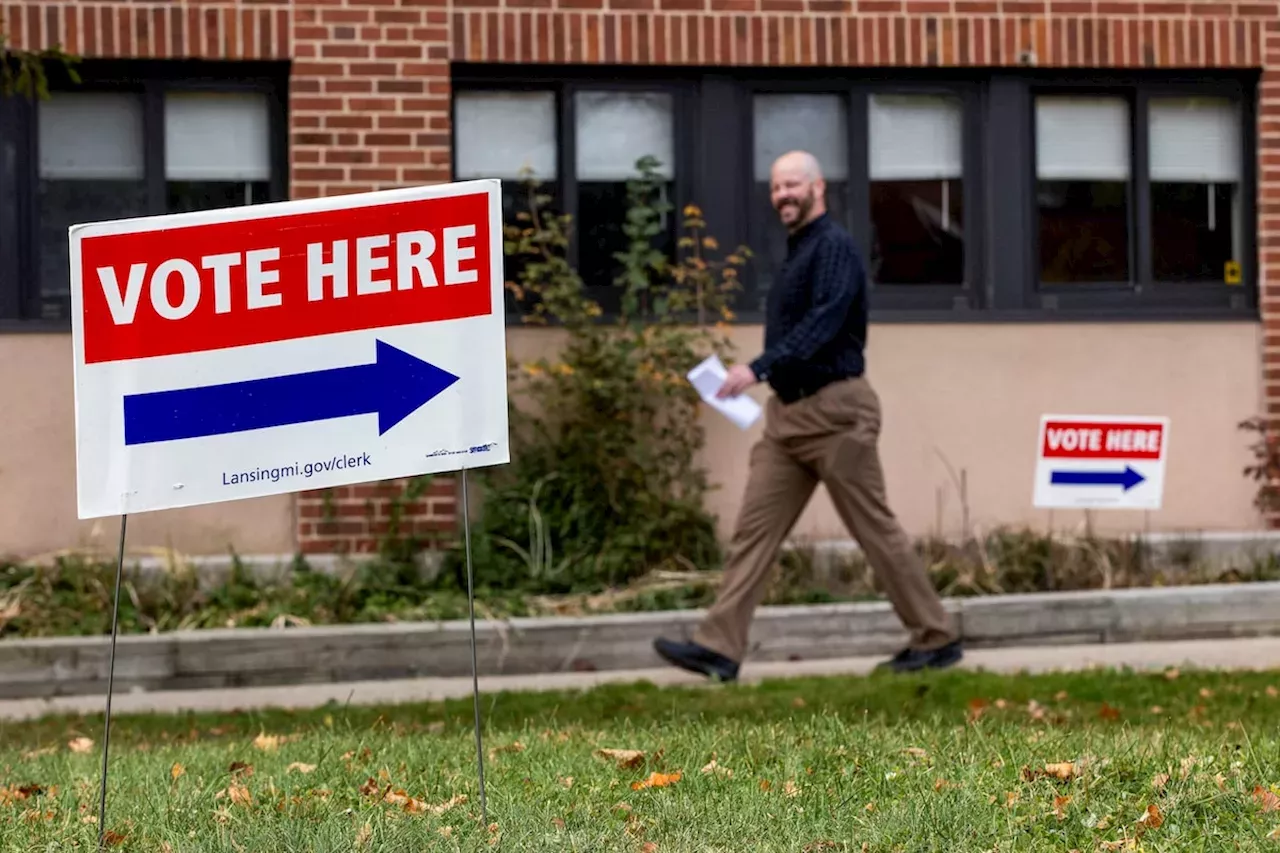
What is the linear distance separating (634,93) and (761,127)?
753mm

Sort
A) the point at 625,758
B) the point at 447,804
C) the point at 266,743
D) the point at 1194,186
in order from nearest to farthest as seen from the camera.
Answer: the point at 447,804
the point at 625,758
the point at 266,743
the point at 1194,186

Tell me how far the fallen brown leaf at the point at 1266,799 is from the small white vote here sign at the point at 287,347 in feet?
6.38

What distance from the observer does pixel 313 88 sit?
9289 mm

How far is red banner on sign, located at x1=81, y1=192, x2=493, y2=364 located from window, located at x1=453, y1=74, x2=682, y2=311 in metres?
5.58

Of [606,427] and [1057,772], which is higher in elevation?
[606,427]

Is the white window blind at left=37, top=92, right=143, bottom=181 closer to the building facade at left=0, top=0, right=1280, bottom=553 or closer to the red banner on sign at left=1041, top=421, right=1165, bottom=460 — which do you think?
the building facade at left=0, top=0, right=1280, bottom=553

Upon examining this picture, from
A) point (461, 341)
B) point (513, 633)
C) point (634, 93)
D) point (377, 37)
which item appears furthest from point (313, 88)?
point (461, 341)

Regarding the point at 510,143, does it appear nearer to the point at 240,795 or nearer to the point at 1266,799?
the point at 240,795

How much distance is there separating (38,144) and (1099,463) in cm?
595

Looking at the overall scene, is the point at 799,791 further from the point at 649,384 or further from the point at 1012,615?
the point at 649,384

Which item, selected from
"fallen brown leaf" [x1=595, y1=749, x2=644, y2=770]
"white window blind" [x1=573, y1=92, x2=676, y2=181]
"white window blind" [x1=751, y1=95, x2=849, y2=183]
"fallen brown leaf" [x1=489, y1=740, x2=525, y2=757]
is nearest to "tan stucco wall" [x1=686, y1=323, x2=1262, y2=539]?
"white window blind" [x1=751, y1=95, x2=849, y2=183]

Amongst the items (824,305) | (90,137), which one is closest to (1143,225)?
(824,305)

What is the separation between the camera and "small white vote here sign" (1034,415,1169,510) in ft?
30.1

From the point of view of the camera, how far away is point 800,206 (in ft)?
23.8
